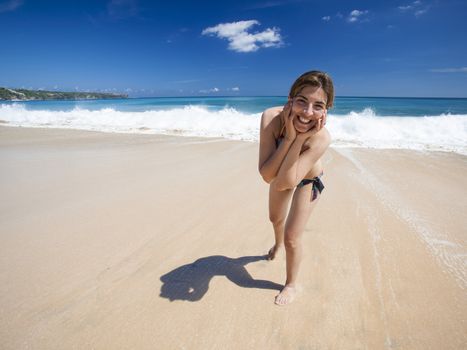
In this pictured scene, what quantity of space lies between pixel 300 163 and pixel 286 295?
1.18 m

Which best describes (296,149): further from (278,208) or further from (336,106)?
(336,106)

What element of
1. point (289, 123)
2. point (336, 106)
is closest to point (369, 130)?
point (289, 123)

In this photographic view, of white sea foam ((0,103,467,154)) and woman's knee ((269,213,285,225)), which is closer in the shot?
woman's knee ((269,213,285,225))

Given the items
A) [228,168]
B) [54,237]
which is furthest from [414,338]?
[228,168]

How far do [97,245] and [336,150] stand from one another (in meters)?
6.99

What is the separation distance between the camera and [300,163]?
183 cm

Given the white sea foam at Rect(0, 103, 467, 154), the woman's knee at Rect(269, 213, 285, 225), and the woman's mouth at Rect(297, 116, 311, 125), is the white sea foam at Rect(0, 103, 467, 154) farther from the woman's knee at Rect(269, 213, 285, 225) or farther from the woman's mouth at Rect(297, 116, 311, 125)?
the woman's mouth at Rect(297, 116, 311, 125)

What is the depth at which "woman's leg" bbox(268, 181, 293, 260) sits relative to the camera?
7.43ft

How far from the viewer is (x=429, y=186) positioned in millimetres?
4652

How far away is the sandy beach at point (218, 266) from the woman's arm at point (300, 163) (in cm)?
111

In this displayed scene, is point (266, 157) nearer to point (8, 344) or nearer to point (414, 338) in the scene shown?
point (414, 338)

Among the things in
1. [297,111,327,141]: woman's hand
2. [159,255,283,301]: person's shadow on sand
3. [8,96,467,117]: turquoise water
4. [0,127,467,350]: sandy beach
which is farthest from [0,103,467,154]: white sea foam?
[8,96,467,117]: turquoise water

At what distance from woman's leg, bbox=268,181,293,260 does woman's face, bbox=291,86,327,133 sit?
2.15ft

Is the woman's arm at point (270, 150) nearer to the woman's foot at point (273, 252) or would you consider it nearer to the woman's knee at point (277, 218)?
the woman's knee at point (277, 218)
